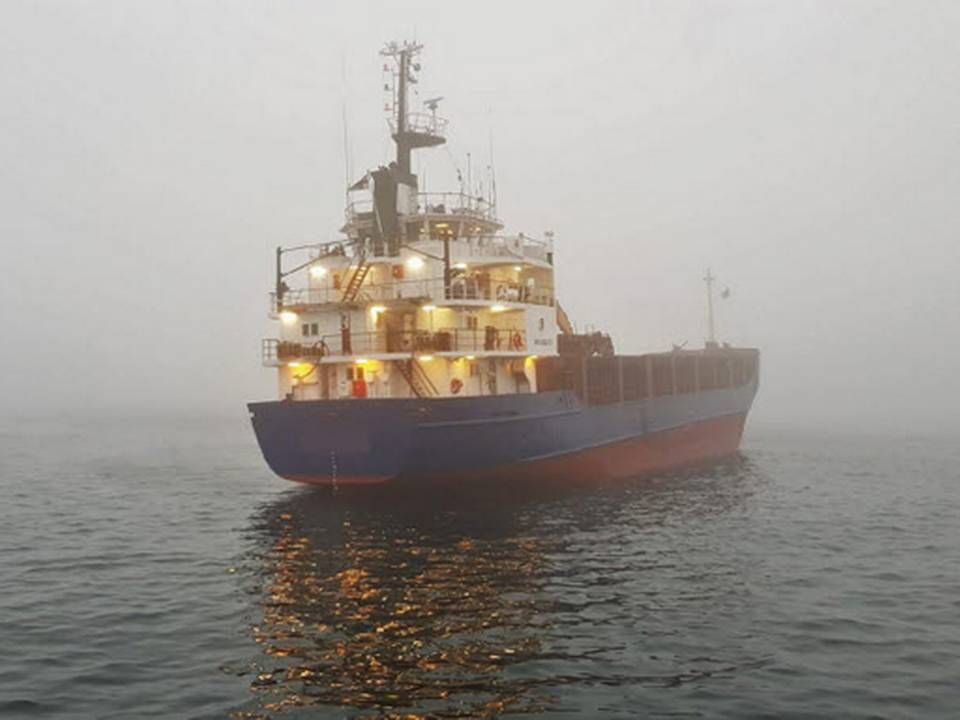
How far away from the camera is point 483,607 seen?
46.1 feet

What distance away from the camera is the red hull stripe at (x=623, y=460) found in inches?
988

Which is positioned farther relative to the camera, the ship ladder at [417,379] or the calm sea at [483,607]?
the ship ladder at [417,379]

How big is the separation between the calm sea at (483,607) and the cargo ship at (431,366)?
186cm

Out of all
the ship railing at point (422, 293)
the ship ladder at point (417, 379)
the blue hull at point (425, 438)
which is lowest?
the blue hull at point (425, 438)

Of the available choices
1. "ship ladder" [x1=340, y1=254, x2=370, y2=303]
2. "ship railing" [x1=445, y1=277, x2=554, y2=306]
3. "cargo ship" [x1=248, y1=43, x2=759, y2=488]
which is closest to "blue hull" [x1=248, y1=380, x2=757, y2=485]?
"cargo ship" [x1=248, y1=43, x2=759, y2=488]

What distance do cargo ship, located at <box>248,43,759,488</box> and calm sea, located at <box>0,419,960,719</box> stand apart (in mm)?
1859

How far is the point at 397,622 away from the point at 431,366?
14680 mm

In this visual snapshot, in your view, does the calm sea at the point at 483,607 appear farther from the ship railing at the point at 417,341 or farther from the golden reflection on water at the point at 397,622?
the ship railing at the point at 417,341

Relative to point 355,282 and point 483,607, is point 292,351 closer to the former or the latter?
point 355,282

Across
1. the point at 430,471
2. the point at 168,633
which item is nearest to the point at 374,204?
the point at 430,471

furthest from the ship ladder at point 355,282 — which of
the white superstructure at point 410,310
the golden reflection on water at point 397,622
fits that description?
the golden reflection on water at point 397,622

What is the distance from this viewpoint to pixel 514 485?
26156mm

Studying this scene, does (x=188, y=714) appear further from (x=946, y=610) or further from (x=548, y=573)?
(x=946, y=610)

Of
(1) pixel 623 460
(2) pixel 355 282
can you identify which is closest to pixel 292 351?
(2) pixel 355 282
